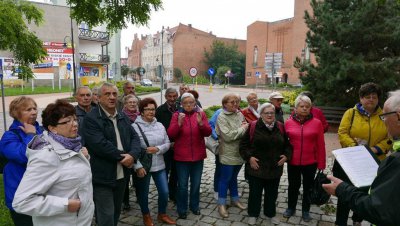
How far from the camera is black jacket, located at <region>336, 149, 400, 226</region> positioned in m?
1.77

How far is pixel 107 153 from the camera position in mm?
3396

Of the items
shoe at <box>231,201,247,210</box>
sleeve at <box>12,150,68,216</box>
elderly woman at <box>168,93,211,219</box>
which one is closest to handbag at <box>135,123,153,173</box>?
elderly woman at <box>168,93,211,219</box>

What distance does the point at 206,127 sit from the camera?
15.1 ft

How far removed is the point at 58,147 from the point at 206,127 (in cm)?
255

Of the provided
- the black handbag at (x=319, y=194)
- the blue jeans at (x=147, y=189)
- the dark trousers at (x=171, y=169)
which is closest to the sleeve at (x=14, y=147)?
the blue jeans at (x=147, y=189)

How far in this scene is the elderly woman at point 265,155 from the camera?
14.3ft

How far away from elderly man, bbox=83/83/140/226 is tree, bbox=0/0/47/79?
2.66 meters

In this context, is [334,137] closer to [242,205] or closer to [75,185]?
[242,205]

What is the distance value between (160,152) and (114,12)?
2510 millimetres

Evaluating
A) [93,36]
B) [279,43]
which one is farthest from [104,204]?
[279,43]

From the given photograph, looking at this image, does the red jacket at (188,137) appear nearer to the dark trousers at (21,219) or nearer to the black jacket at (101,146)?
the black jacket at (101,146)

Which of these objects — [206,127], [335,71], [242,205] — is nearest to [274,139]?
[206,127]

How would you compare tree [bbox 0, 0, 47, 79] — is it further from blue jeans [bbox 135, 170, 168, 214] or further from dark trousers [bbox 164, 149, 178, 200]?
blue jeans [bbox 135, 170, 168, 214]

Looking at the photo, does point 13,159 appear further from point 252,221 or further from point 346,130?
point 346,130
